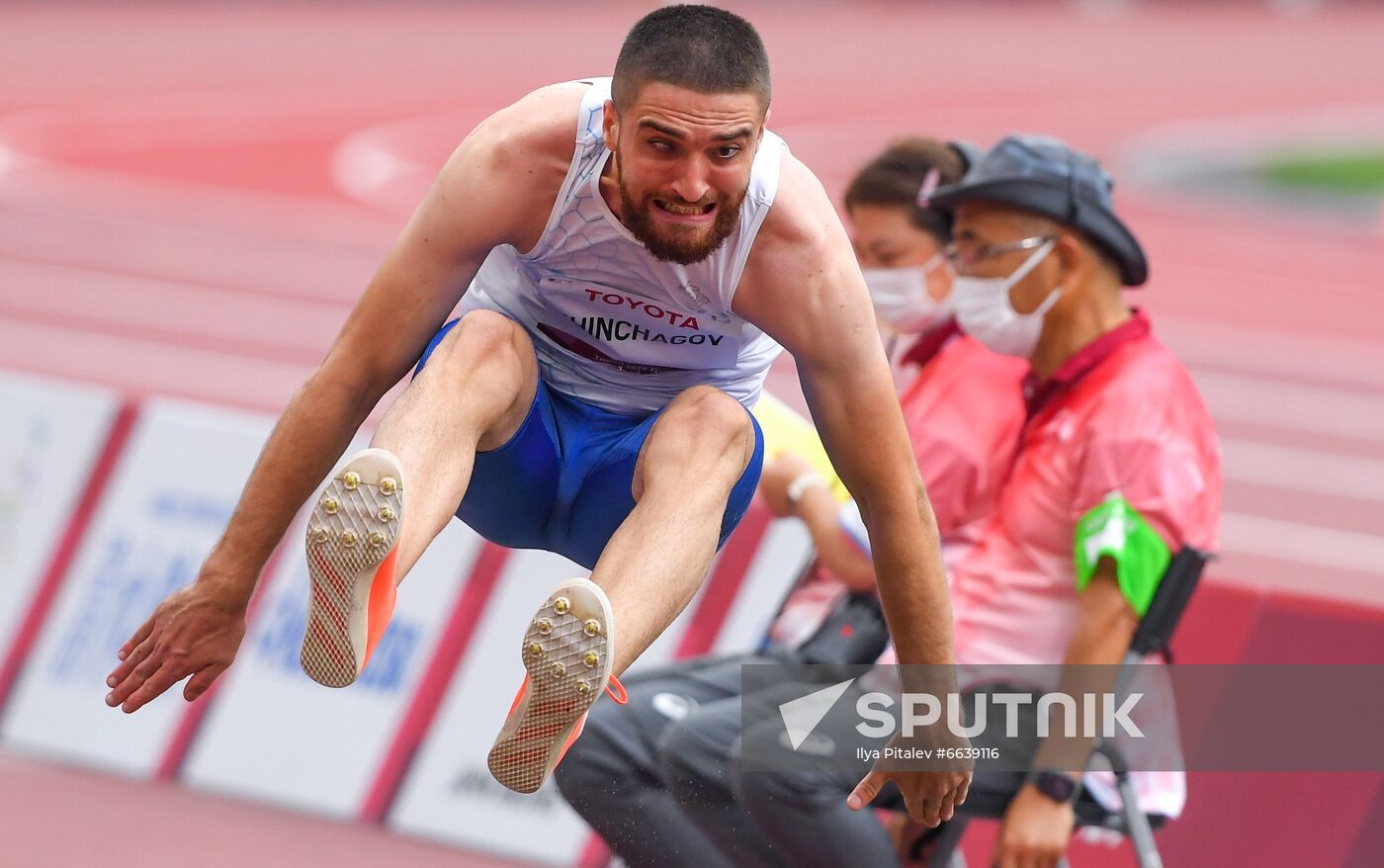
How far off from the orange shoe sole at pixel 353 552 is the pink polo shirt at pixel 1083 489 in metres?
1.41

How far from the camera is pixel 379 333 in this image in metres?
3.44

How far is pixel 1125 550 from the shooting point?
3.92 m

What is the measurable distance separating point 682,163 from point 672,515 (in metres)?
0.62

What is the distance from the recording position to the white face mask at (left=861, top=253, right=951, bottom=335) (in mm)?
4578

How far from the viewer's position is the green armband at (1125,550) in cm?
392

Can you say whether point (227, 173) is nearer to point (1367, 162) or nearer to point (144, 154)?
point (144, 154)

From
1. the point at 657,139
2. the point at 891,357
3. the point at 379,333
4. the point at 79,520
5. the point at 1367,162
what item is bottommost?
the point at 1367,162

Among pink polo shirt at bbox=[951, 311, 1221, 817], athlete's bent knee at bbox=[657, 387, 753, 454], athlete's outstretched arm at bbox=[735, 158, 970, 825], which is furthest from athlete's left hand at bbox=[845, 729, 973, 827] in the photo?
athlete's bent knee at bbox=[657, 387, 753, 454]

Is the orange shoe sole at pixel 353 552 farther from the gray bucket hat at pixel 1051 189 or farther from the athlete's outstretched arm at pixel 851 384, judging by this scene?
the gray bucket hat at pixel 1051 189

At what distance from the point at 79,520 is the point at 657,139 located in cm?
362

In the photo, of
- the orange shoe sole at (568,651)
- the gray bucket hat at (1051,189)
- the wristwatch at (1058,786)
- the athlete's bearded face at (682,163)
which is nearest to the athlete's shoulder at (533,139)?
the athlete's bearded face at (682,163)

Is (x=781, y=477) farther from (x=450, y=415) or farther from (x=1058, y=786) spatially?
(x=450, y=415)

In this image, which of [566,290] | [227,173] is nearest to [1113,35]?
[227,173]

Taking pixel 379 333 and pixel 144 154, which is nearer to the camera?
pixel 379 333
